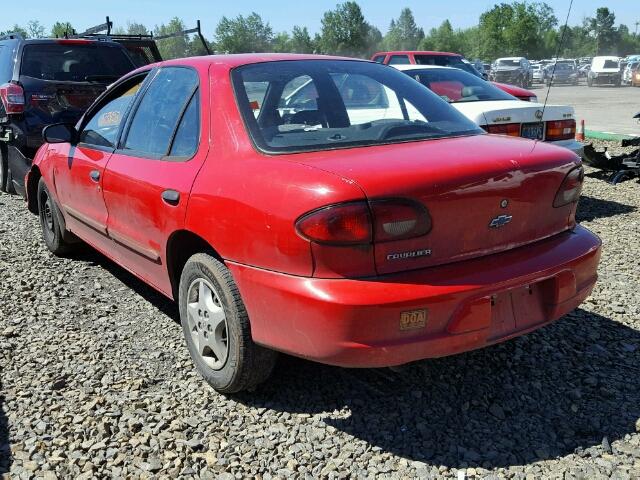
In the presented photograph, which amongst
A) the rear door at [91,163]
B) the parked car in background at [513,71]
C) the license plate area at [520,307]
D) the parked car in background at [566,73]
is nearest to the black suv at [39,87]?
the rear door at [91,163]

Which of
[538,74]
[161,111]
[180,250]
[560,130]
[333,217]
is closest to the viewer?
[333,217]

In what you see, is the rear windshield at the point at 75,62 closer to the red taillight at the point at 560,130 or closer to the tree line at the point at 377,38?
the red taillight at the point at 560,130

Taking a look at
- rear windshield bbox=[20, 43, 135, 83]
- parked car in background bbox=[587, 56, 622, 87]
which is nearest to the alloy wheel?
rear windshield bbox=[20, 43, 135, 83]

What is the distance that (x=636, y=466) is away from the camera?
8.48ft

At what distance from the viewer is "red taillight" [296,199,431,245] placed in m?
2.46

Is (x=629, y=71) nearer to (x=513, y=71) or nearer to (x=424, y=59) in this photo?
(x=513, y=71)

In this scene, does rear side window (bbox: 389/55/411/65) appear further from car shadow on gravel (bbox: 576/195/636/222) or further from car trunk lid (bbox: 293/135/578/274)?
car trunk lid (bbox: 293/135/578/274)

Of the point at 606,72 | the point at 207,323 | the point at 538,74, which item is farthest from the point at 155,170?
the point at 538,74

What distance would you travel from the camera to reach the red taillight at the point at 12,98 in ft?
23.2

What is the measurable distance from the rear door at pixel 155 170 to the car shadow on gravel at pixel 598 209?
4663 millimetres

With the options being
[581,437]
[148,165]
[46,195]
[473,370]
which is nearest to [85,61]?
[46,195]

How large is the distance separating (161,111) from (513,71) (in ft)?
136

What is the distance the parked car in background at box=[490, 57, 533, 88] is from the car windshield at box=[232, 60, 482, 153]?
4071cm

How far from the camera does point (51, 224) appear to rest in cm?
554
